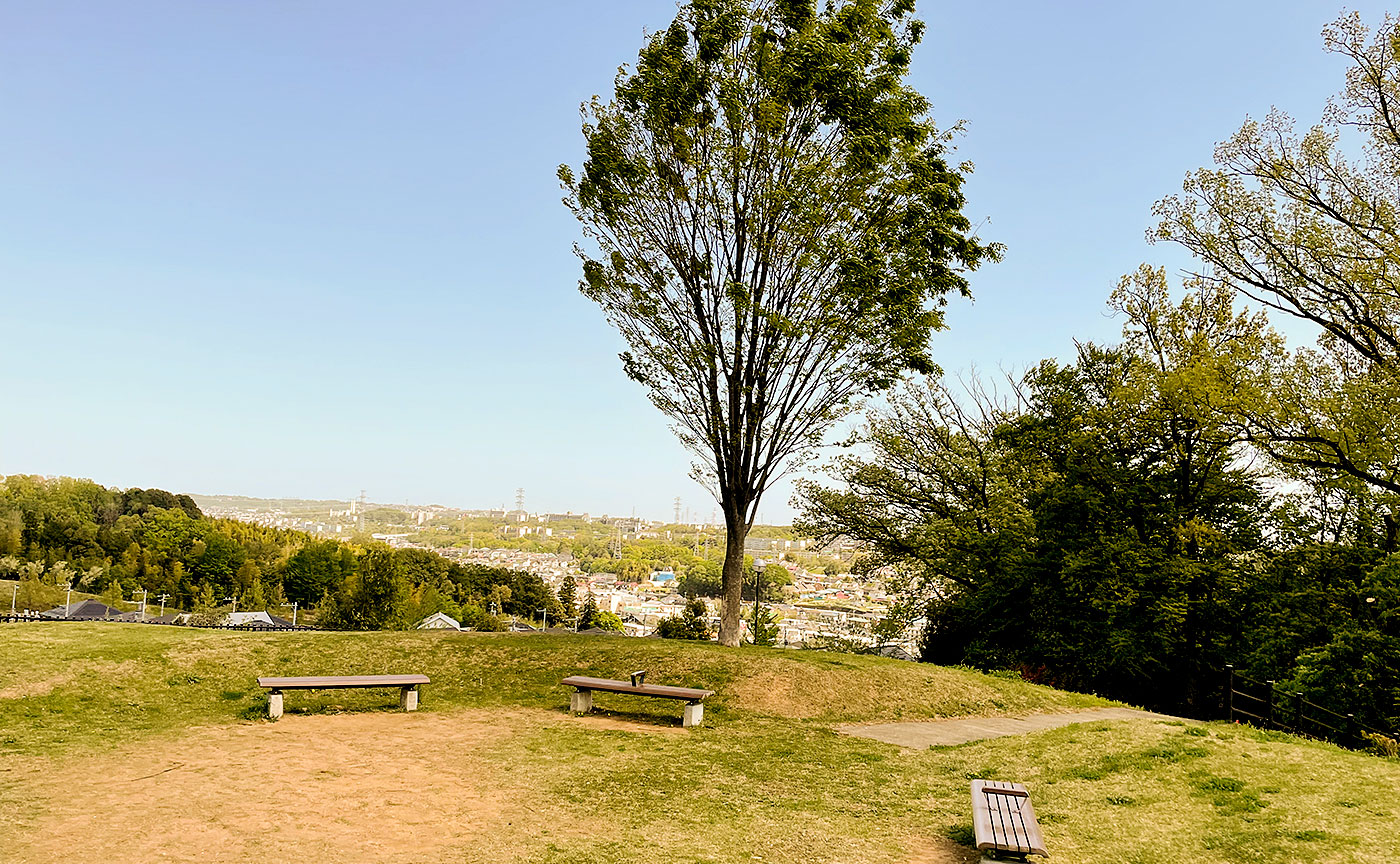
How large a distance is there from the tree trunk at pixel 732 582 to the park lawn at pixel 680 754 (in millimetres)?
752

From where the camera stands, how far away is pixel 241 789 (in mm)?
6270

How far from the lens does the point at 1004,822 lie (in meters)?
5.20

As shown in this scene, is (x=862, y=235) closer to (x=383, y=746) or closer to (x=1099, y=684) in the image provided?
(x=383, y=746)

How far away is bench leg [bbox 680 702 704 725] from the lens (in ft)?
31.9

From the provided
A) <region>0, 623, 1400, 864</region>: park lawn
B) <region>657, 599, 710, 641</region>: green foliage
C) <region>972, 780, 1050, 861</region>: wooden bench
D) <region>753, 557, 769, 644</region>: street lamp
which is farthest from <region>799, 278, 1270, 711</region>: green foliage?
<region>972, 780, 1050, 861</region>: wooden bench

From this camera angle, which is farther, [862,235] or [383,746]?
[862,235]

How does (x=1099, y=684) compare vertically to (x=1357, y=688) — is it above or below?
below

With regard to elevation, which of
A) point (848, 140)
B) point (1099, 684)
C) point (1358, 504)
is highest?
point (848, 140)

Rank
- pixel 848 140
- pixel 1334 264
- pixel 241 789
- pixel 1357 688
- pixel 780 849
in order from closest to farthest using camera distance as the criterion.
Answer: pixel 780 849 < pixel 241 789 < pixel 848 140 < pixel 1357 688 < pixel 1334 264

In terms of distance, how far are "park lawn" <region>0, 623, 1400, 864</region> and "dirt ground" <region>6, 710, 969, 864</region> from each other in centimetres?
5

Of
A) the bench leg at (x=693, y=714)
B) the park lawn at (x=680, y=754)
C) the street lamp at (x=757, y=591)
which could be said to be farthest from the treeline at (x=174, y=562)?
the bench leg at (x=693, y=714)

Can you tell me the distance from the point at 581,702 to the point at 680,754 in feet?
8.00

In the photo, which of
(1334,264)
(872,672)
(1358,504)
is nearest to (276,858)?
(872,672)

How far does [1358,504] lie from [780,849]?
20.6 metres
